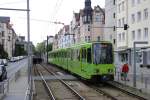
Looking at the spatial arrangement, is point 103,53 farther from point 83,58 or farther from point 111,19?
point 111,19

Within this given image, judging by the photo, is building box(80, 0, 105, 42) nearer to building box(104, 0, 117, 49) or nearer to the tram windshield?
building box(104, 0, 117, 49)

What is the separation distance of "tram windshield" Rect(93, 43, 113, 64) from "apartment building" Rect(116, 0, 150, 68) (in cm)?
2575

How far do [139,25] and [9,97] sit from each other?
1715 inches

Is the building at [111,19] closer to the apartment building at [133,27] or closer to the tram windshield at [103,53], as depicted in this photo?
the apartment building at [133,27]

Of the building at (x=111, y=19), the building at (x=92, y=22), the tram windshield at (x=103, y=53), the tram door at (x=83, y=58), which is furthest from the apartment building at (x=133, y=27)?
the building at (x=92, y=22)

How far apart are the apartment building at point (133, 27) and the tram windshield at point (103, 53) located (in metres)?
25.8

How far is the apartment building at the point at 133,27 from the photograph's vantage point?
60062 millimetres

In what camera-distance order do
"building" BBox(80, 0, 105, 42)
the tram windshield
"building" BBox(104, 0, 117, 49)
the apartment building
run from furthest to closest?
"building" BBox(80, 0, 105, 42) → "building" BBox(104, 0, 117, 49) → the apartment building → the tram windshield

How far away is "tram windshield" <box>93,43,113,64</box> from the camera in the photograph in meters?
30.5

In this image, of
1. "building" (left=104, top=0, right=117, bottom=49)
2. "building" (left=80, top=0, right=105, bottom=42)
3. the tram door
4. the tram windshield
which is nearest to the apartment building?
"building" (left=104, top=0, right=117, bottom=49)

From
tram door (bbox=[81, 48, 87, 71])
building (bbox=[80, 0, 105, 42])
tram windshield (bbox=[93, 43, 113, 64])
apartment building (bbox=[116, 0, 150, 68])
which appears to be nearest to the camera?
tram windshield (bbox=[93, 43, 113, 64])

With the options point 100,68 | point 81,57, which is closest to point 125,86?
point 100,68

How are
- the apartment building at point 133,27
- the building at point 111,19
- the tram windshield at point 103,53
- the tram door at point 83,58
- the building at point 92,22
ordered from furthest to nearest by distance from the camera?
the building at point 92,22 → the building at point 111,19 → the apartment building at point 133,27 → the tram door at point 83,58 → the tram windshield at point 103,53

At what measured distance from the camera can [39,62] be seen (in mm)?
98125
